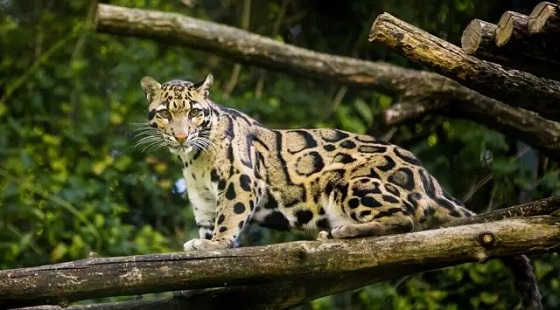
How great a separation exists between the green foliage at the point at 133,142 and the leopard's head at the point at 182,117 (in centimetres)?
275

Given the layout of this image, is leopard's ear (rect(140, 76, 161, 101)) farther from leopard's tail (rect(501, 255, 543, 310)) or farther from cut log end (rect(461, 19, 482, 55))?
cut log end (rect(461, 19, 482, 55))

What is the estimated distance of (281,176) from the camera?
6.39 metres

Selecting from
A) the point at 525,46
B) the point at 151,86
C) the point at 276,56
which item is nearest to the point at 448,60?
the point at 525,46

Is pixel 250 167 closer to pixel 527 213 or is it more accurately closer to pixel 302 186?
pixel 302 186

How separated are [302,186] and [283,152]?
0.24 meters

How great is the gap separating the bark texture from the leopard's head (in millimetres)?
1018

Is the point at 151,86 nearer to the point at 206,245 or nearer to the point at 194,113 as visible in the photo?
the point at 194,113

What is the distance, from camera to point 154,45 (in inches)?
393

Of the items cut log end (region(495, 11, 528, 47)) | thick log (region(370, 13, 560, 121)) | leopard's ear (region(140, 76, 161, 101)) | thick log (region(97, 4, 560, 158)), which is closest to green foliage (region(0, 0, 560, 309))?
thick log (region(97, 4, 560, 158))

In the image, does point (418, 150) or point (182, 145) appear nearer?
Answer: point (182, 145)

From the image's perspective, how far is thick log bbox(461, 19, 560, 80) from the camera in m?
4.82

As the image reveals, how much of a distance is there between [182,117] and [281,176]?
0.56 metres

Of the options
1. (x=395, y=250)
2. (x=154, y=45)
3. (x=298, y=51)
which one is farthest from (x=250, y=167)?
(x=154, y=45)

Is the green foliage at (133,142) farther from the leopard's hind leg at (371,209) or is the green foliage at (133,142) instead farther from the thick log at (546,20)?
the thick log at (546,20)
